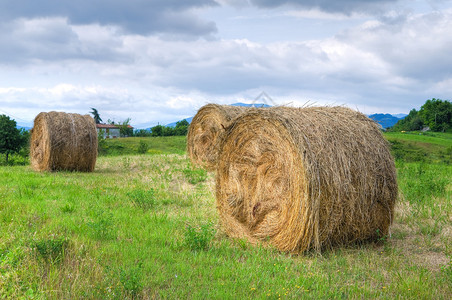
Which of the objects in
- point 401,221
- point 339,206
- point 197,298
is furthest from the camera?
point 401,221

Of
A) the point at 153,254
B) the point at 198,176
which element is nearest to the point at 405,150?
the point at 198,176

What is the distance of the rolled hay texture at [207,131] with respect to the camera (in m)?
16.7

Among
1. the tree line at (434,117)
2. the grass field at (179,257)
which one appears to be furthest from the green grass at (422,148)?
the grass field at (179,257)

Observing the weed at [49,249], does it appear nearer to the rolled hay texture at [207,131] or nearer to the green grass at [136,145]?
the rolled hay texture at [207,131]

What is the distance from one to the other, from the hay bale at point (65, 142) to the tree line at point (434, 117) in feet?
138

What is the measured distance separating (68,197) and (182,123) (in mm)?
49948

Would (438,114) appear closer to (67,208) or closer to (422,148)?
(422,148)

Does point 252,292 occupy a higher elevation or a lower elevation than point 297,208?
lower

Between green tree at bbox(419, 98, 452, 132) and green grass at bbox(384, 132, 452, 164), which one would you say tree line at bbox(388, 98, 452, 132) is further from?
green grass at bbox(384, 132, 452, 164)

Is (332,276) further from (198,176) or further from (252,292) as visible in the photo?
(198,176)

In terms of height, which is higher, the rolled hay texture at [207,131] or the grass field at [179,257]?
the rolled hay texture at [207,131]

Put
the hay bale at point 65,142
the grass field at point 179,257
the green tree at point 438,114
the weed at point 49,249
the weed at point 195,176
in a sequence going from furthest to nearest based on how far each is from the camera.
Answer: the green tree at point 438,114 → the hay bale at point 65,142 → the weed at point 195,176 → the weed at point 49,249 → the grass field at point 179,257

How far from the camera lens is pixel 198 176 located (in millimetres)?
14500

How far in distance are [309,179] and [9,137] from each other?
84.7 ft
